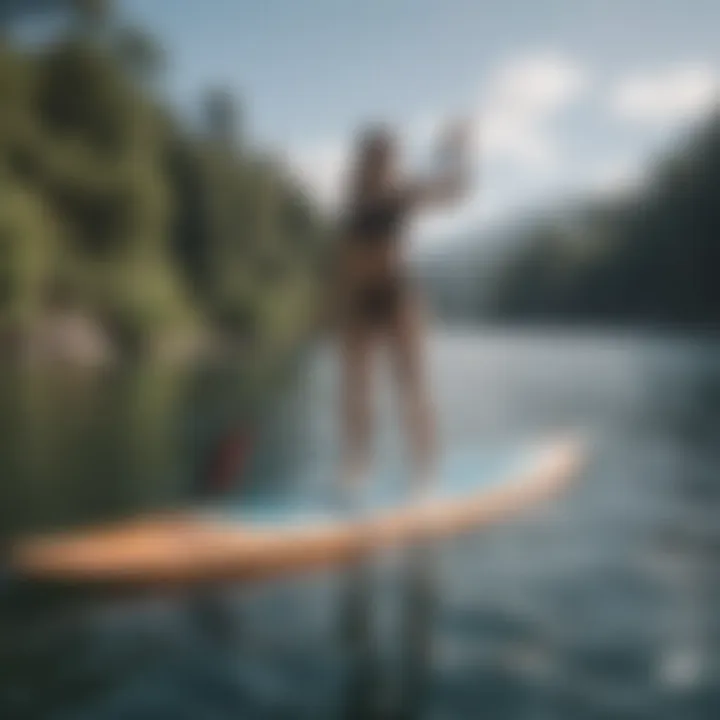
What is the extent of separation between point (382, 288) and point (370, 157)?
0.19m

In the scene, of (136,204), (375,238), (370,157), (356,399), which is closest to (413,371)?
(356,399)

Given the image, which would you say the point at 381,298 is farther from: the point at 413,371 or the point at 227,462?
the point at 227,462

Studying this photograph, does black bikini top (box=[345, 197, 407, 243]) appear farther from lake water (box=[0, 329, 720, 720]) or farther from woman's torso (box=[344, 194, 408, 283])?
lake water (box=[0, 329, 720, 720])

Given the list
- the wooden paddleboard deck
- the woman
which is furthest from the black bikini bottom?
the wooden paddleboard deck

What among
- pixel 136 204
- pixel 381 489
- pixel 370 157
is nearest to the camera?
pixel 370 157

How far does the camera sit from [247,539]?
5.86 ft

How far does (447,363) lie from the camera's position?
5.46 feet

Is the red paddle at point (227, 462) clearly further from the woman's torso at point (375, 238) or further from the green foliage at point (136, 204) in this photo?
the woman's torso at point (375, 238)

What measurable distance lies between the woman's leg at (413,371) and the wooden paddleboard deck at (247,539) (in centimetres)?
9

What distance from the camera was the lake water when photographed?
1566mm

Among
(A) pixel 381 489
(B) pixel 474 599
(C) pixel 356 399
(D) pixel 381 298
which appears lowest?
(B) pixel 474 599

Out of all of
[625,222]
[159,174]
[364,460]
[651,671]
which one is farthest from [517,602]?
[159,174]

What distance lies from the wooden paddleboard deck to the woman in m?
0.06

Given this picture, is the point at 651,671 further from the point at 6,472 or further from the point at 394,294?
the point at 6,472
